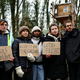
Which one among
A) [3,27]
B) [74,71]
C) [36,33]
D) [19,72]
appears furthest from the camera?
[36,33]

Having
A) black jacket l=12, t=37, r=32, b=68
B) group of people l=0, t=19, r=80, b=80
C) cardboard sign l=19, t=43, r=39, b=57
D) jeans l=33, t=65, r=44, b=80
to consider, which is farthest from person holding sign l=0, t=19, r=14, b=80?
jeans l=33, t=65, r=44, b=80

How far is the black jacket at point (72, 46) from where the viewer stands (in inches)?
118

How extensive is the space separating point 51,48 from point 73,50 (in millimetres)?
562

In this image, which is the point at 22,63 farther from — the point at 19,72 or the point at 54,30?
the point at 54,30

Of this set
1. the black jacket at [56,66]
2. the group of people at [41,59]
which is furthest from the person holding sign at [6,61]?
the black jacket at [56,66]

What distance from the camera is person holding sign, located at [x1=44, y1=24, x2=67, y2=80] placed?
3.06m

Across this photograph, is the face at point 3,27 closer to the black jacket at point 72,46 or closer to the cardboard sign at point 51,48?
the cardboard sign at point 51,48

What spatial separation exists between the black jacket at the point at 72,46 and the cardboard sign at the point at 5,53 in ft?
4.79

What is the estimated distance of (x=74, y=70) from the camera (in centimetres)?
307

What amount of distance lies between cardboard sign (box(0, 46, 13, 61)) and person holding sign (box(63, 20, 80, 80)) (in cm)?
146

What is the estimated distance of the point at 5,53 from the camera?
2721 millimetres

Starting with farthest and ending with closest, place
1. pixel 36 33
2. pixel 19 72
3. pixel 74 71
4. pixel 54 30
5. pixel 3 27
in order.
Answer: pixel 36 33 < pixel 54 30 < pixel 74 71 < pixel 3 27 < pixel 19 72

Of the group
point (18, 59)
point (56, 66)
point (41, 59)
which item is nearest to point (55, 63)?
point (56, 66)

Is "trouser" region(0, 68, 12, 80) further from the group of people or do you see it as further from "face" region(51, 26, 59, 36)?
"face" region(51, 26, 59, 36)
